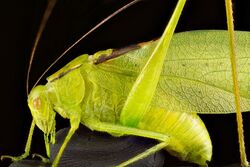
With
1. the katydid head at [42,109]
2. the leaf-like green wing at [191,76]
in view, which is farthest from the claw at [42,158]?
the leaf-like green wing at [191,76]

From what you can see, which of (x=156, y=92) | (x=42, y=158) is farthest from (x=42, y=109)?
(x=156, y=92)

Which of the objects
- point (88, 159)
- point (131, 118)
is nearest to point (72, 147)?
point (88, 159)

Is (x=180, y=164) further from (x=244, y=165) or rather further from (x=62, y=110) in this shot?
(x=62, y=110)

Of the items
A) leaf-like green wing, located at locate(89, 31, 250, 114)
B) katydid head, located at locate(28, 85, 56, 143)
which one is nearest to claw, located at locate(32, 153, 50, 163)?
katydid head, located at locate(28, 85, 56, 143)

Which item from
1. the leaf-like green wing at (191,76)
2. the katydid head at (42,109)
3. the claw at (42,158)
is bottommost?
the claw at (42,158)

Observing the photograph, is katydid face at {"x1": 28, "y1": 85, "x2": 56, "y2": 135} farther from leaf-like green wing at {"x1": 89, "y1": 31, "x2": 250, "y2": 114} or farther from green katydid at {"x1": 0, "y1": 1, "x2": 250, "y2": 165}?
leaf-like green wing at {"x1": 89, "y1": 31, "x2": 250, "y2": 114}

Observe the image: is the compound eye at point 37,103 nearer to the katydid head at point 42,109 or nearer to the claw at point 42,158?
the katydid head at point 42,109
